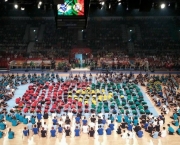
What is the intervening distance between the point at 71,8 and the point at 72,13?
Answer: 29 centimetres

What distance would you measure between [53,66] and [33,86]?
8.11 metres

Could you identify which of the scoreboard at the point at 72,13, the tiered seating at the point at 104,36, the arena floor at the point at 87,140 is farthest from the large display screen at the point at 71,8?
the tiered seating at the point at 104,36

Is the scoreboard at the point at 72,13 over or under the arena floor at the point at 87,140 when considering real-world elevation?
over

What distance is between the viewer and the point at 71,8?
14492 mm

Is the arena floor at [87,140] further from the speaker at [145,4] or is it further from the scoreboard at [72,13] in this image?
the speaker at [145,4]

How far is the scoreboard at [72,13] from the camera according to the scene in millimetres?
14163

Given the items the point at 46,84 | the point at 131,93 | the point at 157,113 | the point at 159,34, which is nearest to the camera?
the point at 157,113

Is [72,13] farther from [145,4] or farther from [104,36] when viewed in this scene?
[104,36]

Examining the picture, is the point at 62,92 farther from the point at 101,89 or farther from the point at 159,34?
the point at 159,34

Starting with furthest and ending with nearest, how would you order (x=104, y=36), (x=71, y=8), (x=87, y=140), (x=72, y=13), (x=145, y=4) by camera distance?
(x=104, y=36)
(x=87, y=140)
(x=145, y=4)
(x=72, y=13)
(x=71, y=8)

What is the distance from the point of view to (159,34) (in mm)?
47250

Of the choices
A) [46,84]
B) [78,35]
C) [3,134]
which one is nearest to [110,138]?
[3,134]

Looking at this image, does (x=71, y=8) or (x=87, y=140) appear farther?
(x=87, y=140)

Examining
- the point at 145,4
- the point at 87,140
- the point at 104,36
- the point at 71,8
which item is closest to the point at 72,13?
the point at 71,8
